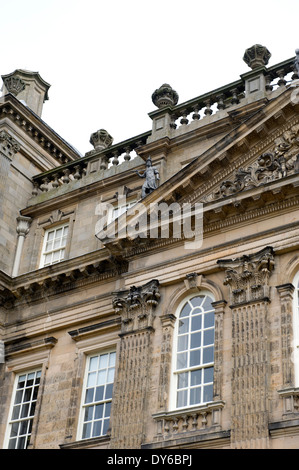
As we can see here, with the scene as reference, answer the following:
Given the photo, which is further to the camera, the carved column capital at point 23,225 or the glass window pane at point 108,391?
the carved column capital at point 23,225

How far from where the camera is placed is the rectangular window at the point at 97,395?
842 inches

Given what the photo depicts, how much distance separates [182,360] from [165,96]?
30.2ft

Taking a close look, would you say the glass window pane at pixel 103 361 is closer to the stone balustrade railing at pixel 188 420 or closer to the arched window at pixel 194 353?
the arched window at pixel 194 353

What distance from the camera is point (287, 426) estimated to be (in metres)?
17.6

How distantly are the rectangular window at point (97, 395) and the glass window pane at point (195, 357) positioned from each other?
256 centimetres

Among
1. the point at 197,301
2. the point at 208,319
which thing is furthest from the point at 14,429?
the point at 208,319

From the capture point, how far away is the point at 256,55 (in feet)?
81.0

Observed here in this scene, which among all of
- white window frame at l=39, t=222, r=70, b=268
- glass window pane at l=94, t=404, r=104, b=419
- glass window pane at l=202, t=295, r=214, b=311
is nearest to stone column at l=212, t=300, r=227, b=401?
glass window pane at l=202, t=295, r=214, b=311

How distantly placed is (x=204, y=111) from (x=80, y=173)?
4.96 m

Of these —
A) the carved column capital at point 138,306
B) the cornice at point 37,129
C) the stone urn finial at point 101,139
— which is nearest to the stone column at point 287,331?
the carved column capital at point 138,306

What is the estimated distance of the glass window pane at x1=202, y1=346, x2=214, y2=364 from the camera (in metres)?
20.0
